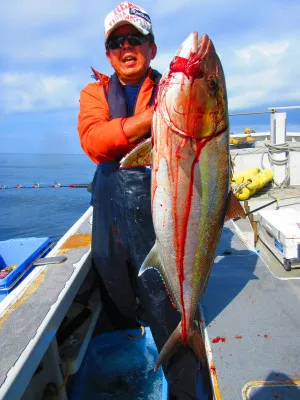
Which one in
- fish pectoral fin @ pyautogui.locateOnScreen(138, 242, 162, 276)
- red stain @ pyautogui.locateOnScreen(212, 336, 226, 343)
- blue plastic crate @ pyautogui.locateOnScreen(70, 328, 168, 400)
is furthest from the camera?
blue plastic crate @ pyautogui.locateOnScreen(70, 328, 168, 400)

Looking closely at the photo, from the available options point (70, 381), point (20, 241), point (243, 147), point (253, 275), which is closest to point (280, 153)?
point (243, 147)

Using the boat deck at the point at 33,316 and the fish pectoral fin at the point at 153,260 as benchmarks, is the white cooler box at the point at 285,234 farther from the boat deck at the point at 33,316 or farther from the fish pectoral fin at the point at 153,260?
the fish pectoral fin at the point at 153,260

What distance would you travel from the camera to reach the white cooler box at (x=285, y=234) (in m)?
3.80

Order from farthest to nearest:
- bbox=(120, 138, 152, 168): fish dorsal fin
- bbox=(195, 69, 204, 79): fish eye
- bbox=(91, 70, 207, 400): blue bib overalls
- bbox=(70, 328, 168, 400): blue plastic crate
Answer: bbox=(70, 328, 168, 400): blue plastic crate
bbox=(91, 70, 207, 400): blue bib overalls
bbox=(120, 138, 152, 168): fish dorsal fin
bbox=(195, 69, 204, 79): fish eye

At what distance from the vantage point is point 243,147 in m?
10.5

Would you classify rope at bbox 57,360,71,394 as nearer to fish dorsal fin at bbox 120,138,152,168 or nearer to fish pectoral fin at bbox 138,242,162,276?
fish pectoral fin at bbox 138,242,162,276

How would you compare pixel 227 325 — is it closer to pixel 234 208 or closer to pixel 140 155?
pixel 234 208

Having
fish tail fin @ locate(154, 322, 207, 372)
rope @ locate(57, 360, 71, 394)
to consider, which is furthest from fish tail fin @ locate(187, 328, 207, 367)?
rope @ locate(57, 360, 71, 394)

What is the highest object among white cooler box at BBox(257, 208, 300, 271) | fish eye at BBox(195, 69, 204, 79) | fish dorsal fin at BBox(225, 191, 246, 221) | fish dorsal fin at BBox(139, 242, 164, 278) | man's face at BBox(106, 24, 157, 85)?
man's face at BBox(106, 24, 157, 85)

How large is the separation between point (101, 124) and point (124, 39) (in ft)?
2.29

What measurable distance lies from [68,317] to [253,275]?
1845 millimetres

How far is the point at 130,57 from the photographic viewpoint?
7.70 feet

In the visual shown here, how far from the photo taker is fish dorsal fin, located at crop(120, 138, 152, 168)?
68.4 inches

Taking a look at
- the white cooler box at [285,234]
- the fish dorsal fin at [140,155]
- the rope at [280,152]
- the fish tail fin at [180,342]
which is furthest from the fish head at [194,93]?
the rope at [280,152]
